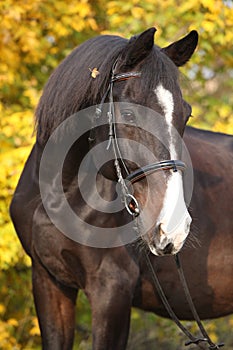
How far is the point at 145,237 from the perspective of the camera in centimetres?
285

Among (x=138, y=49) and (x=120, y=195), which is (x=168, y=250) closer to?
(x=120, y=195)

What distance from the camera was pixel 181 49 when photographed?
125 inches

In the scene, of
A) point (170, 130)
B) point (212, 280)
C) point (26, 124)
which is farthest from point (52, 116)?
point (26, 124)

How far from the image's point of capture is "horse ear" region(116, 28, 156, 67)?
2.86m

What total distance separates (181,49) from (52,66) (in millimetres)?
2929

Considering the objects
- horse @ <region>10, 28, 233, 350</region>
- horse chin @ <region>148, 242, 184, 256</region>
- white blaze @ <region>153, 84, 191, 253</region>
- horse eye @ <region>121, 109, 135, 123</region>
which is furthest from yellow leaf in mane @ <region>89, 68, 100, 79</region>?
horse chin @ <region>148, 242, 184, 256</region>

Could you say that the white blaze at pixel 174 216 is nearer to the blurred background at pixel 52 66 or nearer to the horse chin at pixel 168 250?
the horse chin at pixel 168 250

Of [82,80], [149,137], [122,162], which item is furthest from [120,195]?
[82,80]

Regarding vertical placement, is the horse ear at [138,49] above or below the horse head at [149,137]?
above

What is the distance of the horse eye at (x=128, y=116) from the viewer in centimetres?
285

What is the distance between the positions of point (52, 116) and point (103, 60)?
0.41 meters

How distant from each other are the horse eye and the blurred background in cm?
194

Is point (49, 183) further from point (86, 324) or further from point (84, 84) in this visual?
point (86, 324)

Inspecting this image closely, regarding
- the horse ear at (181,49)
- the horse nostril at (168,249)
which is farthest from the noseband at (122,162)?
the horse ear at (181,49)
